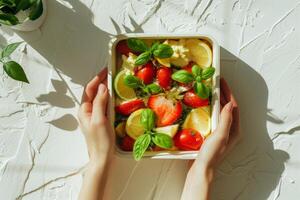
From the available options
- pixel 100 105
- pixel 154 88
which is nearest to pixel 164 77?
pixel 154 88

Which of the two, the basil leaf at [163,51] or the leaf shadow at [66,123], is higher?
the basil leaf at [163,51]

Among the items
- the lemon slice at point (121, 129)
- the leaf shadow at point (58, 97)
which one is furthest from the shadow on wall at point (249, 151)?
the leaf shadow at point (58, 97)

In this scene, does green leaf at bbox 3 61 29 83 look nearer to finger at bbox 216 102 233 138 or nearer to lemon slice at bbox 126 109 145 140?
lemon slice at bbox 126 109 145 140

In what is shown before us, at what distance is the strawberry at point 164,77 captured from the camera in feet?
3.12

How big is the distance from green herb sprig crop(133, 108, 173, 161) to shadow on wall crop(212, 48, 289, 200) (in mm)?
167

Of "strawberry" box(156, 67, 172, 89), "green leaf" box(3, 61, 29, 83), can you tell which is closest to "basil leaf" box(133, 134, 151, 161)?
"strawberry" box(156, 67, 172, 89)

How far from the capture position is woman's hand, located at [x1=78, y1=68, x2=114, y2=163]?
0.94 metres

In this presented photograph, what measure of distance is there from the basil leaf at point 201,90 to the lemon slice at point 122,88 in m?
0.12

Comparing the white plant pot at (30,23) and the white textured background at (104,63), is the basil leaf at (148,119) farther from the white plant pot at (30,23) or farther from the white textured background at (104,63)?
the white plant pot at (30,23)

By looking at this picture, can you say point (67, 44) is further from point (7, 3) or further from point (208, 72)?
point (208, 72)

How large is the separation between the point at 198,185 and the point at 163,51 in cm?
26

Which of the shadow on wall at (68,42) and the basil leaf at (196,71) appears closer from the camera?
the basil leaf at (196,71)

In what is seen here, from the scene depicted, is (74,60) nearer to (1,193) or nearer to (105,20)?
(105,20)

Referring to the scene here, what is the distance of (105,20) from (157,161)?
307mm
